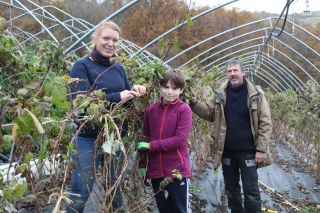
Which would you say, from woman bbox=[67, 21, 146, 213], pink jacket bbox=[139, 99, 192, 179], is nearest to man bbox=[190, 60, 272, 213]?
pink jacket bbox=[139, 99, 192, 179]

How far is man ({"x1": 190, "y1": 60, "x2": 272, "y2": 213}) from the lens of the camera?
284cm

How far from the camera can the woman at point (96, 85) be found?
75.5 inches

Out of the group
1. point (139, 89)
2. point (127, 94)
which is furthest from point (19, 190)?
point (139, 89)

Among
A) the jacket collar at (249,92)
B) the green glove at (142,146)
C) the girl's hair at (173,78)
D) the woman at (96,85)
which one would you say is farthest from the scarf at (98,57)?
the jacket collar at (249,92)

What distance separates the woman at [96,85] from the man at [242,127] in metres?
0.96

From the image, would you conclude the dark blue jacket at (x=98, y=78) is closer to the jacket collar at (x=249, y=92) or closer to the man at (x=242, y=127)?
the man at (x=242, y=127)

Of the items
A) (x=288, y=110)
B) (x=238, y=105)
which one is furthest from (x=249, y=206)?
(x=288, y=110)

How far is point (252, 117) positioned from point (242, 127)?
4.9 inches

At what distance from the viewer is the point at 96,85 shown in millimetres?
1976

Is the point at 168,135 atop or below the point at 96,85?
below

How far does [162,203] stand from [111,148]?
3.08ft

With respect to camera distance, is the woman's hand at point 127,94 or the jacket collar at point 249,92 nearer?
the woman's hand at point 127,94

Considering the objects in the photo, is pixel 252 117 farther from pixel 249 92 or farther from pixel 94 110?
pixel 94 110

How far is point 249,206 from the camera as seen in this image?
2916mm
